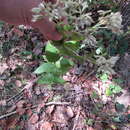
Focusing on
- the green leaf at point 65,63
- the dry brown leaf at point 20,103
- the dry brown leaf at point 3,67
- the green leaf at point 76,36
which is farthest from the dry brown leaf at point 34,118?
the green leaf at point 76,36

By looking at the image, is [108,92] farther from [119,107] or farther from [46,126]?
[46,126]

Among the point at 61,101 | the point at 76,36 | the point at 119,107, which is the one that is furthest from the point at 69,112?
the point at 76,36

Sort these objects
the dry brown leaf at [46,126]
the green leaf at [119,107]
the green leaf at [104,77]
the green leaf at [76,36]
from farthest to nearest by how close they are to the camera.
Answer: the green leaf at [104,77]
the green leaf at [119,107]
the dry brown leaf at [46,126]
the green leaf at [76,36]

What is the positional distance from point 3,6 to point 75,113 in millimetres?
906

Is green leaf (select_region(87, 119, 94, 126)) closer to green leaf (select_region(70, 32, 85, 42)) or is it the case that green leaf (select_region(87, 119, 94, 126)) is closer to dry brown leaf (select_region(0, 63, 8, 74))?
dry brown leaf (select_region(0, 63, 8, 74))

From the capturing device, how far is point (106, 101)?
5.59 ft

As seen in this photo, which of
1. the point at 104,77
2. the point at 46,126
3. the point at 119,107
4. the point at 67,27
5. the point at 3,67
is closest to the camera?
the point at 67,27

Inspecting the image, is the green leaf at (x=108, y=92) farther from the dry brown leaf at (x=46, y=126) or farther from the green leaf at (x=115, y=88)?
the dry brown leaf at (x=46, y=126)

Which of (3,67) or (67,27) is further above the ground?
(3,67)

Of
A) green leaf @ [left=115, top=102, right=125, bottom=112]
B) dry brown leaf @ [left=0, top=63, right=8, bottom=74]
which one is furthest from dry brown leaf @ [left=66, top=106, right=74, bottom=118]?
dry brown leaf @ [left=0, top=63, right=8, bottom=74]

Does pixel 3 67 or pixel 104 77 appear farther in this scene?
pixel 3 67

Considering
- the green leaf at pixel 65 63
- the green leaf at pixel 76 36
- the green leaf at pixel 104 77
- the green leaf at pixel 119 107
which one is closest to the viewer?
the green leaf at pixel 76 36

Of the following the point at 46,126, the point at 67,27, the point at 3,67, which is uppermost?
the point at 3,67

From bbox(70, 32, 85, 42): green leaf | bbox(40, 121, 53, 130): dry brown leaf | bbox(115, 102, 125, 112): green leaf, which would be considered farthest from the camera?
bbox(115, 102, 125, 112): green leaf
